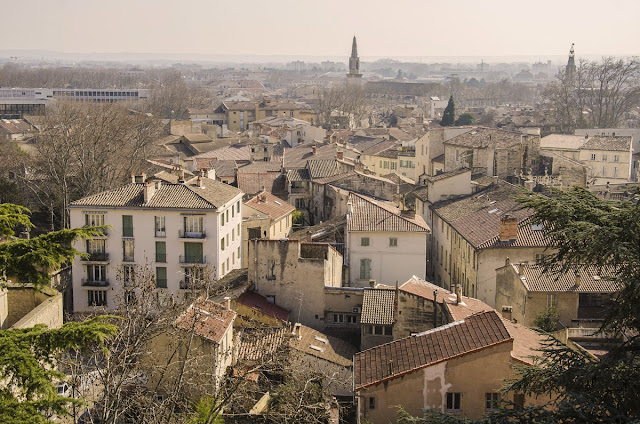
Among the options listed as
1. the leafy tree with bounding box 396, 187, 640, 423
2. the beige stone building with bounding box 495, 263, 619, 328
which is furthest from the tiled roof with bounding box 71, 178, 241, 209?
the leafy tree with bounding box 396, 187, 640, 423

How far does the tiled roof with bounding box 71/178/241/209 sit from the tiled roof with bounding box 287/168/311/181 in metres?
11.3

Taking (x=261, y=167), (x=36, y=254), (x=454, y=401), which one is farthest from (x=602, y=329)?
(x=261, y=167)

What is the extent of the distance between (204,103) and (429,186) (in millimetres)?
94254

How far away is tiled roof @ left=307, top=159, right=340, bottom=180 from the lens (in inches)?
1806

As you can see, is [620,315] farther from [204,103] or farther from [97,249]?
[204,103]

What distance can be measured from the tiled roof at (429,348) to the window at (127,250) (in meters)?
15.9

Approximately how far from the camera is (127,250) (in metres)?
33.1

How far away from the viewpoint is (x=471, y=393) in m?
17.6

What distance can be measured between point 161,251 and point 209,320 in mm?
12401

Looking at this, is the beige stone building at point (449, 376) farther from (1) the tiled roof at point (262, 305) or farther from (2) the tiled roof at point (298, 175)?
(2) the tiled roof at point (298, 175)

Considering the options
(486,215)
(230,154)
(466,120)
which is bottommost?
(230,154)

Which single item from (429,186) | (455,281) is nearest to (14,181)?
(429,186)

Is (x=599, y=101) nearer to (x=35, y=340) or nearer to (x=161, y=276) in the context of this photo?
(x=161, y=276)

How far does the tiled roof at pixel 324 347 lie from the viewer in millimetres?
23078
